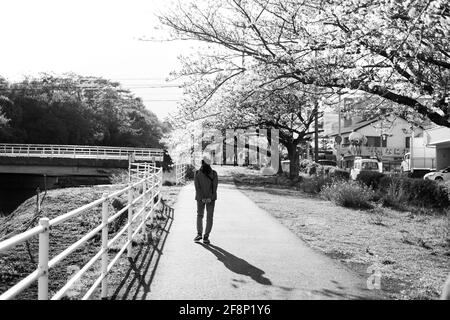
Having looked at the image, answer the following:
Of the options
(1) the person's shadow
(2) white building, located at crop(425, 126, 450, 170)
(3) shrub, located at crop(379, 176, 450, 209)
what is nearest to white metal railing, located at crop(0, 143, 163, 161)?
(2) white building, located at crop(425, 126, 450, 170)

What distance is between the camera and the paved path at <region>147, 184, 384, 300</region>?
589cm

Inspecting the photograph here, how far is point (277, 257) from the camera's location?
805 centimetres

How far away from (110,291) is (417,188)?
13.7 m

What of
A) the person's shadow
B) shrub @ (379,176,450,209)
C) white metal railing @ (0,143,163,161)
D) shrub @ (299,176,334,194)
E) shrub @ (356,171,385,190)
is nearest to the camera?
the person's shadow

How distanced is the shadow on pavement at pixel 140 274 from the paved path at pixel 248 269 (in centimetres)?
11

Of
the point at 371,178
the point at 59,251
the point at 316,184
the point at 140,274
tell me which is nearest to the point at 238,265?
the point at 140,274

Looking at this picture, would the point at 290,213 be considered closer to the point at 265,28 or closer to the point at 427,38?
the point at 265,28

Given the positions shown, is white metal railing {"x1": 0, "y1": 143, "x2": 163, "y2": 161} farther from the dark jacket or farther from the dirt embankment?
the dark jacket

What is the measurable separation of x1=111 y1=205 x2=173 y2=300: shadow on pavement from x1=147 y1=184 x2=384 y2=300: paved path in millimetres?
114

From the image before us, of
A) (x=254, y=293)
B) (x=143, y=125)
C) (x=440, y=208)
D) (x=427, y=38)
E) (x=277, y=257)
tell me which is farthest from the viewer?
(x=143, y=125)

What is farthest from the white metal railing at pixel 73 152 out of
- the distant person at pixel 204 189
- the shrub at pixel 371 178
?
the distant person at pixel 204 189

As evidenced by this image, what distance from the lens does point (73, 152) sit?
59812 mm

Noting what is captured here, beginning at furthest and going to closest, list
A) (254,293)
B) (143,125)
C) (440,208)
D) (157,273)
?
1. (143,125)
2. (440,208)
3. (157,273)
4. (254,293)
